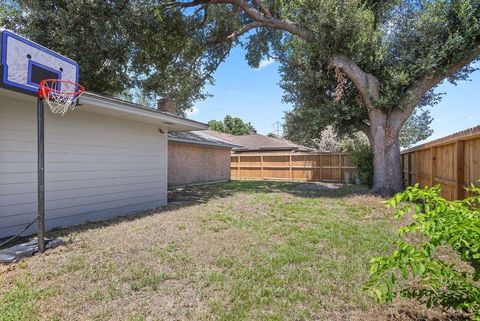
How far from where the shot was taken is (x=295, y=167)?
17984mm

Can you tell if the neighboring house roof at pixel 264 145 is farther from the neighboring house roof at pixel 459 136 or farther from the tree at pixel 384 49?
the neighboring house roof at pixel 459 136

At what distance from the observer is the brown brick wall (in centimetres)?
1300

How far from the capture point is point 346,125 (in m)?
12.3

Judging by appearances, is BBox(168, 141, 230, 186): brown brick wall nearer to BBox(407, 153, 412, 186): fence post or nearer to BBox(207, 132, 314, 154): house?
BBox(207, 132, 314, 154): house

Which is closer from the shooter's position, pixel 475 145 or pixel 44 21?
pixel 475 145

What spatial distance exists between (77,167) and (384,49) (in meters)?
9.64

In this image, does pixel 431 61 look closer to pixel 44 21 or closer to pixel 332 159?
pixel 332 159

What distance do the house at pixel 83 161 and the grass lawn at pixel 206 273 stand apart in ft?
2.47

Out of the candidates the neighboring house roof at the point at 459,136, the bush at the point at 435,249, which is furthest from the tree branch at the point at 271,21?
the bush at the point at 435,249

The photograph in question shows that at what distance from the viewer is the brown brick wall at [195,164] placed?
13.0m

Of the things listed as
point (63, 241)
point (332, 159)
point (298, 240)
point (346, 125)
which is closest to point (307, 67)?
point (346, 125)

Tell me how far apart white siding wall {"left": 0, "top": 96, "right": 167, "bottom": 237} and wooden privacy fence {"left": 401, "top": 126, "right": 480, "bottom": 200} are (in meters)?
7.23

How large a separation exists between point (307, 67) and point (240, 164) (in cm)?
988

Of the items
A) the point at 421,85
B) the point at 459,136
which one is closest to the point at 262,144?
the point at 421,85
